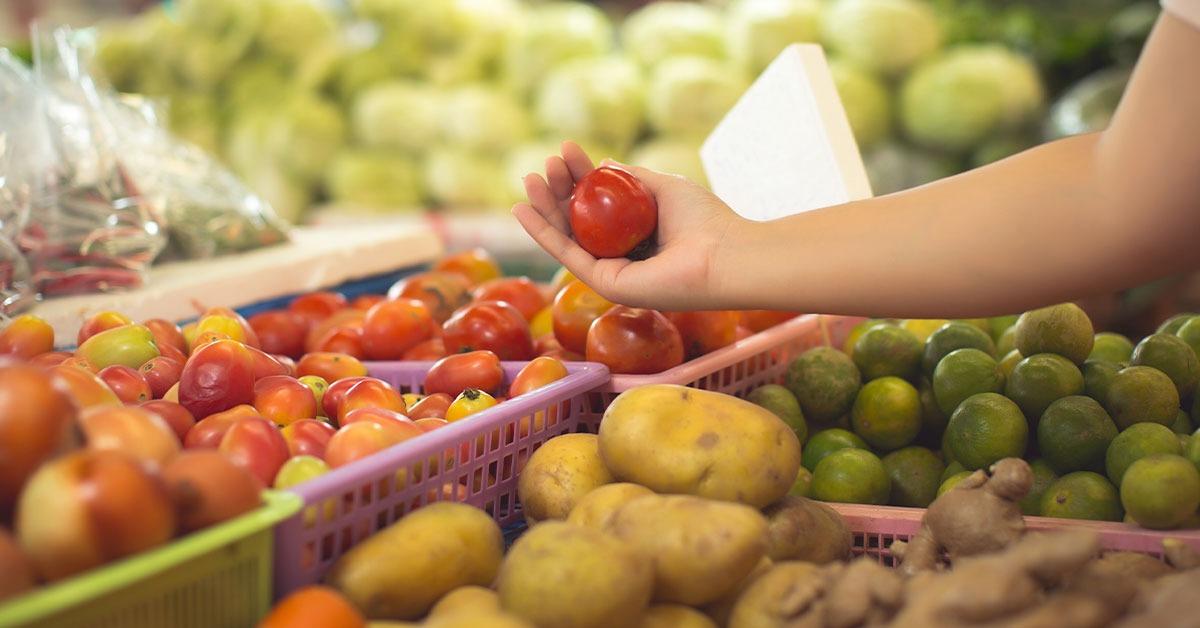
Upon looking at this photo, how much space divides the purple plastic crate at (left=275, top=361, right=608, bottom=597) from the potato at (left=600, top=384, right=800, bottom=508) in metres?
0.20

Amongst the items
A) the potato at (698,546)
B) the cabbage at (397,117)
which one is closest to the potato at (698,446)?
the potato at (698,546)

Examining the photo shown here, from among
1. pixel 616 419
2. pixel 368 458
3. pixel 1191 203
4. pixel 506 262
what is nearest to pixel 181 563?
pixel 368 458

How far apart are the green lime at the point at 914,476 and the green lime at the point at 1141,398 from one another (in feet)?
0.99

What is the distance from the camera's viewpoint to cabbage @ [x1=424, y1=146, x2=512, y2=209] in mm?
4957

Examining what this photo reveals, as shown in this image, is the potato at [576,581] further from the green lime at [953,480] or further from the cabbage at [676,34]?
the cabbage at [676,34]

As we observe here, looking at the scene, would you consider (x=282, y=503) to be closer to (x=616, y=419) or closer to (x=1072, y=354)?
(x=616, y=419)

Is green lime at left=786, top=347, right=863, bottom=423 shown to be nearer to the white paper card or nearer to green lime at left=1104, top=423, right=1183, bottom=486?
the white paper card

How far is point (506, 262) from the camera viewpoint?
13.7 ft

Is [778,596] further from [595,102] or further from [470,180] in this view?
[470,180]

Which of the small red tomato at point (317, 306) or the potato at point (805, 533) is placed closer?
the potato at point (805, 533)

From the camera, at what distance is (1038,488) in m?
1.71

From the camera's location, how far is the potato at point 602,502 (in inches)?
55.7

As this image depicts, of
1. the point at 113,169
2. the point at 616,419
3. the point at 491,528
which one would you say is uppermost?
the point at 113,169

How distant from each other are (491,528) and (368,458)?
0.61 ft
